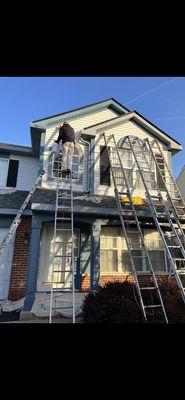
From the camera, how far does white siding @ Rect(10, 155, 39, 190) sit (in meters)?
9.23

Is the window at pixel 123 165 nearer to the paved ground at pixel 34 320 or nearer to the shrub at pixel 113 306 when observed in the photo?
the shrub at pixel 113 306

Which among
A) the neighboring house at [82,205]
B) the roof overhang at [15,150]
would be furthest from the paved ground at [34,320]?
the roof overhang at [15,150]

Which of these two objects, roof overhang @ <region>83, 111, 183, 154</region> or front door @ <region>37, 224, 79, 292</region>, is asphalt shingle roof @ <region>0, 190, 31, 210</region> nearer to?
front door @ <region>37, 224, 79, 292</region>

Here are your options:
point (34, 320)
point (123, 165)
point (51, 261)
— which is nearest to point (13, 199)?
point (51, 261)

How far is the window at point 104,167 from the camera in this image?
27.4 feet

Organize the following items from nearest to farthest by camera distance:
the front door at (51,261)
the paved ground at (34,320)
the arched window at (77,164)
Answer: the paved ground at (34,320) < the front door at (51,261) < the arched window at (77,164)

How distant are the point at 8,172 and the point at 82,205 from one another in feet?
12.1

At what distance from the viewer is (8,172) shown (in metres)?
9.28

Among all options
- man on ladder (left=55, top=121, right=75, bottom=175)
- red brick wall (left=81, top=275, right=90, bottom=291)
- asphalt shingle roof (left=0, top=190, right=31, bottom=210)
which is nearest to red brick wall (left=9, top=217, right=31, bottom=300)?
asphalt shingle roof (left=0, top=190, right=31, bottom=210)

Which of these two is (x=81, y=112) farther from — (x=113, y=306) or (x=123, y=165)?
(x=113, y=306)

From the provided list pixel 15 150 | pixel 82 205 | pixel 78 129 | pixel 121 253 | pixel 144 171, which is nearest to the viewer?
pixel 82 205

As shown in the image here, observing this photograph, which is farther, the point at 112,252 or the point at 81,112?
the point at 81,112
